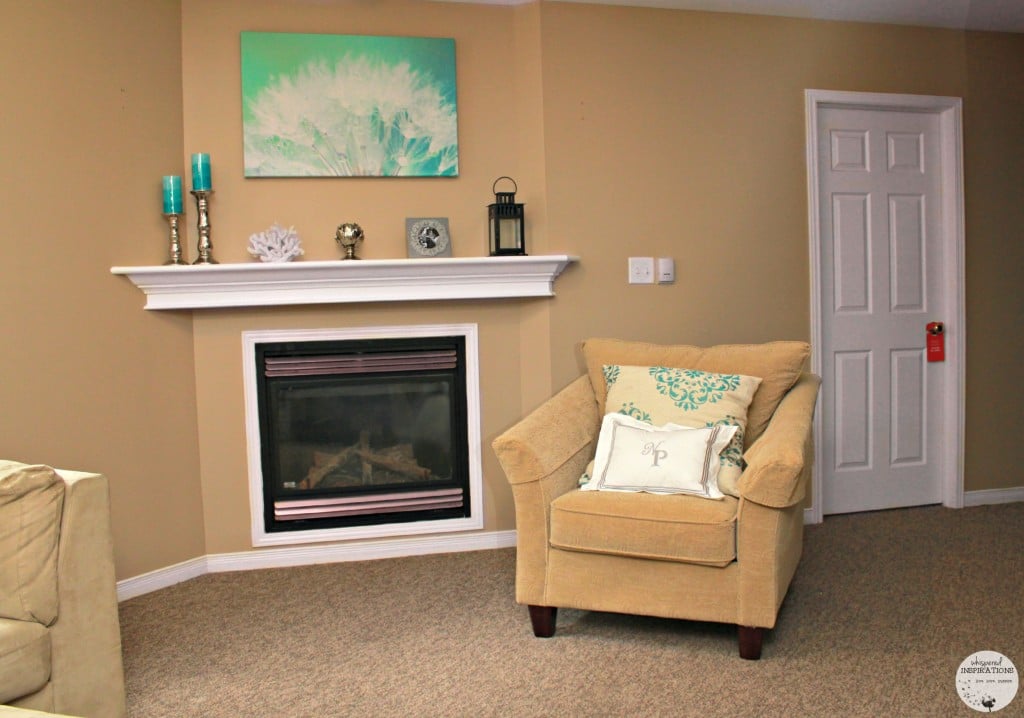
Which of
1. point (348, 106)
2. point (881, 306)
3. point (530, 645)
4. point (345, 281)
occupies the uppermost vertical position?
point (348, 106)

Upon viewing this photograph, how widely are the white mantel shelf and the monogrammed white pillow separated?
2.87 ft

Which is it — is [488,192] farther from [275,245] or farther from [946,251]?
[946,251]

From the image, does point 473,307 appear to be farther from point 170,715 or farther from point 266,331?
point 170,715

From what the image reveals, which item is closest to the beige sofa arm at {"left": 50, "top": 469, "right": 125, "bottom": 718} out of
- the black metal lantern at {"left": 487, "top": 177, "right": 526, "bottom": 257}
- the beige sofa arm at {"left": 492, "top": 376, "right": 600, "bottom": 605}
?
the beige sofa arm at {"left": 492, "top": 376, "right": 600, "bottom": 605}

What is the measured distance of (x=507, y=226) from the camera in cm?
354

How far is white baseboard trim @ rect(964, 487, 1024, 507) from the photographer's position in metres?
4.14

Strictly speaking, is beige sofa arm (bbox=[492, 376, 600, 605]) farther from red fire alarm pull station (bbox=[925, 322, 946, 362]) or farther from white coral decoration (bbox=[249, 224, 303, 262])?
red fire alarm pull station (bbox=[925, 322, 946, 362])

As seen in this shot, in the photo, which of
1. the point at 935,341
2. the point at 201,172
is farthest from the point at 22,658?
the point at 935,341

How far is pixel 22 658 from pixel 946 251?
12.6ft

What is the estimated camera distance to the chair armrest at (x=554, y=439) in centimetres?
264

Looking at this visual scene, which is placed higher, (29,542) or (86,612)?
(29,542)

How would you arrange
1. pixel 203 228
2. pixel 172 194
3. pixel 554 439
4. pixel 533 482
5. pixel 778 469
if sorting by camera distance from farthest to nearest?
pixel 203 228 → pixel 172 194 → pixel 554 439 → pixel 533 482 → pixel 778 469

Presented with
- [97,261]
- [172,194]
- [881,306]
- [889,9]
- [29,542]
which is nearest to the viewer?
[29,542]

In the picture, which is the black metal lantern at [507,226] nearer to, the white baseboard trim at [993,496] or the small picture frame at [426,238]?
the small picture frame at [426,238]
